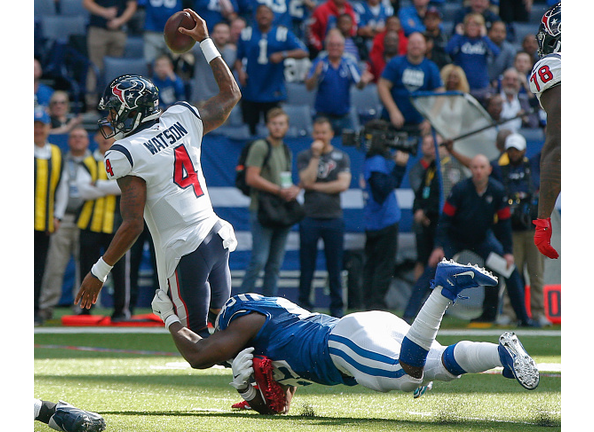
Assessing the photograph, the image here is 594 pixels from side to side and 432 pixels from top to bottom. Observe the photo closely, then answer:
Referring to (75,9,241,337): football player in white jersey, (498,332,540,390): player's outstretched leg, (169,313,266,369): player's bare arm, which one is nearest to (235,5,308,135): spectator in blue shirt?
(75,9,241,337): football player in white jersey

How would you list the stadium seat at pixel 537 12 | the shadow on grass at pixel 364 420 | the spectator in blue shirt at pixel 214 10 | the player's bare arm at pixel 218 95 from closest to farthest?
the shadow on grass at pixel 364 420
the player's bare arm at pixel 218 95
the spectator in blue shirt at pixel 214 10
the stadium seat at pixel 537 12

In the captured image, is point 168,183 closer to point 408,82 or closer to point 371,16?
point 408,82

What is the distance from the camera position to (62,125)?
10531 millimetres

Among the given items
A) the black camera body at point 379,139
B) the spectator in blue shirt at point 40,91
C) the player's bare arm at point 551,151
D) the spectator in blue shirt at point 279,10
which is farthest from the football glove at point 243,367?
the spectator in blue shirt at point 279,10

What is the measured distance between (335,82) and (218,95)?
18.5 ft

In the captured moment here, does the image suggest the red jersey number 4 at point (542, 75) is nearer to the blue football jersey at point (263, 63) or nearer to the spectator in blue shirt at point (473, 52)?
A: the blue football jersey at point (263, 63)

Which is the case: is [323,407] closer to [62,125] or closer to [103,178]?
[103,178]

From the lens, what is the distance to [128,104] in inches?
187

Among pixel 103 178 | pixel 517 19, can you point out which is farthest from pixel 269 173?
pixel 517 19

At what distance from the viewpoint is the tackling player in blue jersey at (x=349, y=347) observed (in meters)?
3.71

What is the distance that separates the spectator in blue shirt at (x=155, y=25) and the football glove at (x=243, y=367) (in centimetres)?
841

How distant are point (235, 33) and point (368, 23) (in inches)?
86.5

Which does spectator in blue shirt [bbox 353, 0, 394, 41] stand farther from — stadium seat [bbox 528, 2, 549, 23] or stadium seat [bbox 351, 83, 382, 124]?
stadium seat [bbox 528, 2, 549, 23]

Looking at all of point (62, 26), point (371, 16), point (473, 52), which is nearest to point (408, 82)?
point (473, 52)
